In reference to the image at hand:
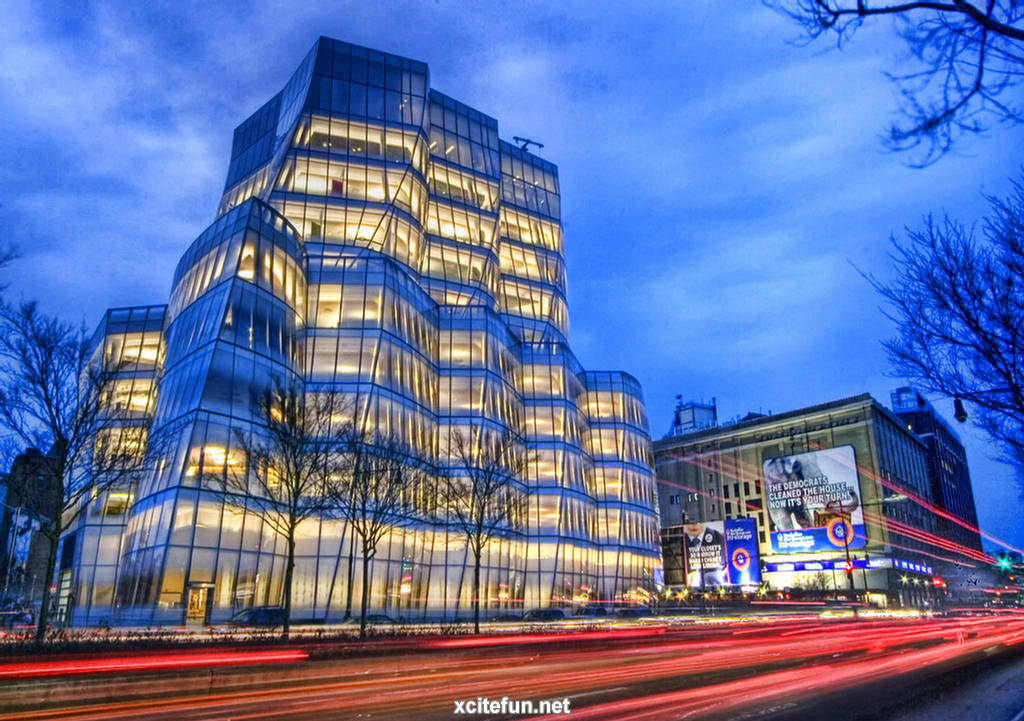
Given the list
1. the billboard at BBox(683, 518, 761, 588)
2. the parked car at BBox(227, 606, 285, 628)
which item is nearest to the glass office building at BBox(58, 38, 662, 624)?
the parked car at BBox(227, 606, 285, 628)

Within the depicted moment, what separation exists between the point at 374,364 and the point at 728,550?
55.7 meters

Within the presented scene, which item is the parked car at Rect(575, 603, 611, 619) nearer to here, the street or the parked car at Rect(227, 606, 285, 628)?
the parked car at Rect(227, 606, 285, 628)

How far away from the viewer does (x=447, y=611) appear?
54.3 m

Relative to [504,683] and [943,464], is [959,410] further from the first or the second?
[943,464]

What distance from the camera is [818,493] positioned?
102 m

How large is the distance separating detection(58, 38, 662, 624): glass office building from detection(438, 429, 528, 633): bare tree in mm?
2006

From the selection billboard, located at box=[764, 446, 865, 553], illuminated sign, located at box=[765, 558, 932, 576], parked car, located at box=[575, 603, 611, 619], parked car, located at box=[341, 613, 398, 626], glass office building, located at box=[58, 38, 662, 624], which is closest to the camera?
parked car, located at box=[341, 613, 398, 626]

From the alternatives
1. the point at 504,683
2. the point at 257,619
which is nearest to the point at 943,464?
the point at 257,619

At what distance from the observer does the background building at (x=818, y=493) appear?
99.9 meters

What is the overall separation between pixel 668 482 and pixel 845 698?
13866cm

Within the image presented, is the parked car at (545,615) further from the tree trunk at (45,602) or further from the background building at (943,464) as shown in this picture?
the background building at (943,464)

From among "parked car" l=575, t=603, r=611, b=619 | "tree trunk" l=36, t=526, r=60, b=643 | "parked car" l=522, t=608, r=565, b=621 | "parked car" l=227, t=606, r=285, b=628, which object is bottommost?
"parked car" l=575, t=603, r=611, b=619

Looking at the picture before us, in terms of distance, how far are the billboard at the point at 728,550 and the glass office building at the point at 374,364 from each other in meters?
12.3

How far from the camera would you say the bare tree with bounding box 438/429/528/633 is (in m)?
40.1
